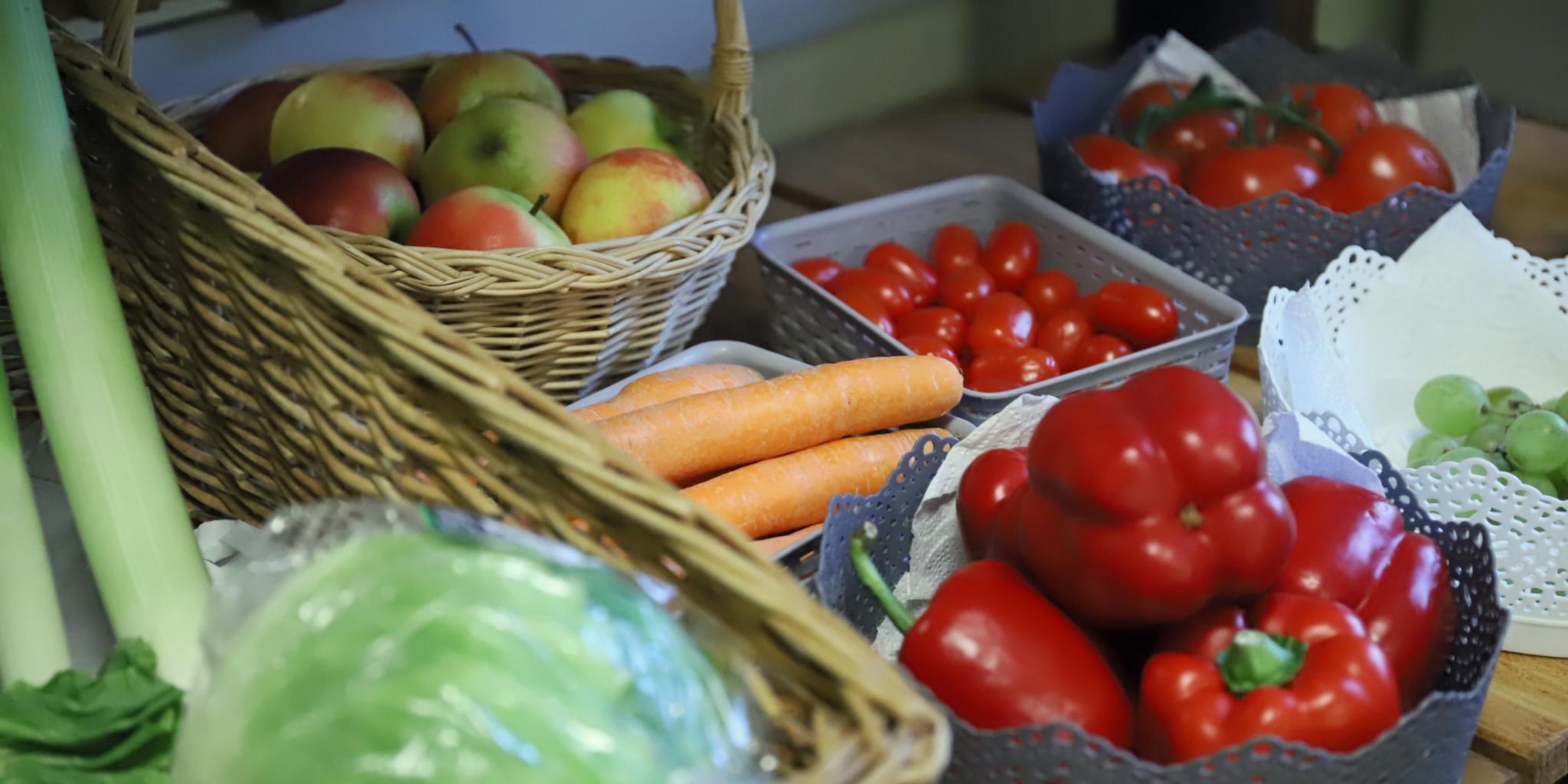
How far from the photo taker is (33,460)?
39.2 inches

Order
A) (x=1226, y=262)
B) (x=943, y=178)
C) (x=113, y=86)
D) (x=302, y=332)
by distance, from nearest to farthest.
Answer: (x=302, y=332) → (x=113, y=86) → (x=1226, y=262) → (x=943, y=178)

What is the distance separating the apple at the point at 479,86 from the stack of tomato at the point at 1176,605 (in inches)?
26.2

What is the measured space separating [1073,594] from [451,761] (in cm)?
35

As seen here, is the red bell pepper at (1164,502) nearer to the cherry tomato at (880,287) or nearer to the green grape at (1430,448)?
the green grape at (1430,448)

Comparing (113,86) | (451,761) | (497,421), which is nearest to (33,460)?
(113,86)

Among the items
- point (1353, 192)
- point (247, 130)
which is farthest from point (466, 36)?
point (1353, 192)

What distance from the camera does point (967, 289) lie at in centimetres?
124

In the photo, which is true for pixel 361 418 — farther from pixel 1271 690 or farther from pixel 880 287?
pixel 880 287

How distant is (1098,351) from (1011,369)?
0.27 feet

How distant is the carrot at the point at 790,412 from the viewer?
98cm

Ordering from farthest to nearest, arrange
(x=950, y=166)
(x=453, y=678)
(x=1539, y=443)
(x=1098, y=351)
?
(x=950, y=166), (x=1098, y=351), (x=1539, y=443), (x=453, y=678)

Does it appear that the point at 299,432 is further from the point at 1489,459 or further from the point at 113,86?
the point at 1489,459

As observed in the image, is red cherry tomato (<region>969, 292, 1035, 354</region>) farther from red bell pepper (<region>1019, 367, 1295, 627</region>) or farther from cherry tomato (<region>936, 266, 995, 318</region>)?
red bell pepper (<region>1019, 367, 1295, 627</region>)

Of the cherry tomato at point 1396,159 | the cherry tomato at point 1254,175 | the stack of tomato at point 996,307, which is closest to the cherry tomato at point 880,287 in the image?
the stack of tomato at point 996,307
